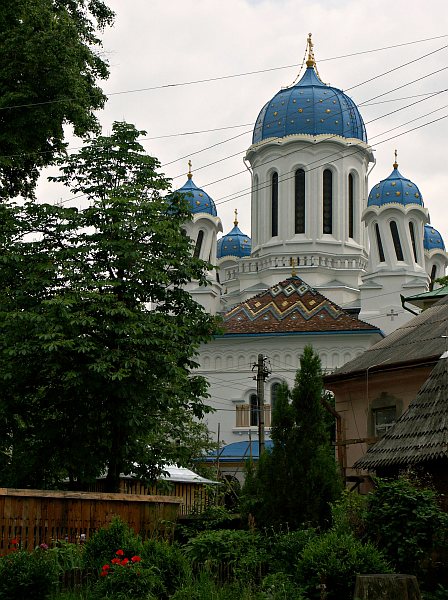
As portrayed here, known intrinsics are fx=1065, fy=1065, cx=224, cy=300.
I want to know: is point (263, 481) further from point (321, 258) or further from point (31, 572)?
point (321, 258)

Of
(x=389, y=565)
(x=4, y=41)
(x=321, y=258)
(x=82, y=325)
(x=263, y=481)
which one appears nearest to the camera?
(x=389, y=565)

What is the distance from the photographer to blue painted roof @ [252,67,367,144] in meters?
50.1

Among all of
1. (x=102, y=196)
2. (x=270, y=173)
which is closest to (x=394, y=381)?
(x=102, y=196)

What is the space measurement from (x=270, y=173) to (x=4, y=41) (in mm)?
32838

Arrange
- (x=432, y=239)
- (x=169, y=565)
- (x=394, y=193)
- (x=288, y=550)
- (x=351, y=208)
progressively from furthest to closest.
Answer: (x=432, y=239)
(x=351, y=208)
(x=394, y=193)
(x=288, y=550)
(x=169, y=565)

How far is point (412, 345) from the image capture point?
1841cm

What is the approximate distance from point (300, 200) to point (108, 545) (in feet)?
127

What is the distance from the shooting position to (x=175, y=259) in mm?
16562

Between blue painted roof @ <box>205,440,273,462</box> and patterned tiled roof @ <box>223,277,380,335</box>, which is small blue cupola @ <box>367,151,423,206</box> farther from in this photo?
blue painted roof @ <box>205,440,273,462</box>

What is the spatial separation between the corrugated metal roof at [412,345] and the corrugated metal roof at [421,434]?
3.33m

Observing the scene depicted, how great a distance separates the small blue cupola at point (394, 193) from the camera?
45938 mm

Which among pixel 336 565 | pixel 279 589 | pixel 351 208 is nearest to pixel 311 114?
pixel 351 208

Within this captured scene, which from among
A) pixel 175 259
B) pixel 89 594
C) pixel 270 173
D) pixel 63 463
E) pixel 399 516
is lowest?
pixel 89 594

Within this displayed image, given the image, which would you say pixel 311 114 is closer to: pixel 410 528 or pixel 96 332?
pixel 96 332
